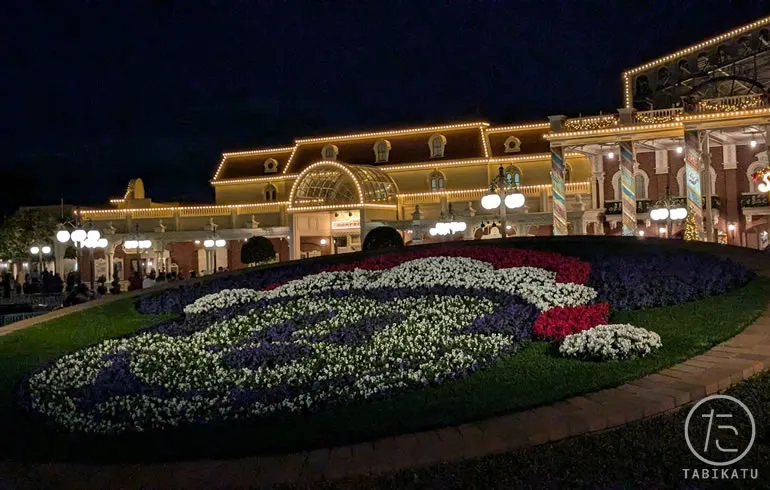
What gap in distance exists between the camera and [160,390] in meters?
9.64

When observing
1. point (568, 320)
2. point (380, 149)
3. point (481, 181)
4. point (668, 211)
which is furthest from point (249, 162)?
point (568, 320)

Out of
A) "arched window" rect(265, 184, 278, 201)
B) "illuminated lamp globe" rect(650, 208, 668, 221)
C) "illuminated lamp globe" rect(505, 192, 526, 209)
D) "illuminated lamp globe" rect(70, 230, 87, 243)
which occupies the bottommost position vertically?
"illuminated lamp globe" rect(70, 230, 87, 243)

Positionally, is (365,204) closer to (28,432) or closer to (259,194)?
(259,194)

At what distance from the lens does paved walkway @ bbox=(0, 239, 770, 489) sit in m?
6.39

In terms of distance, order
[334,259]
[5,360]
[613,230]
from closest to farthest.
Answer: [5,360], [334,259], [613,230]

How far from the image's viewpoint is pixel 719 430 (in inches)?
258

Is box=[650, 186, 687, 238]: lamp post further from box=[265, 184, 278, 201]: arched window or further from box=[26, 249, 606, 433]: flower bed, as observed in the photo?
box=[265, 184, 278, 201]: arched window

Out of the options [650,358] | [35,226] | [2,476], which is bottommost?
[2,476]

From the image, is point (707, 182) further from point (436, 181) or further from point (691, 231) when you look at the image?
point (436, 181)

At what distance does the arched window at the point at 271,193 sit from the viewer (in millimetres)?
45875

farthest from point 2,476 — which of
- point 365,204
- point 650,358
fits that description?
point 365,204

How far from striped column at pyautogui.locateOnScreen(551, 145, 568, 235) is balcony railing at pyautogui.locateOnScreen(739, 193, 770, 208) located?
415 inches

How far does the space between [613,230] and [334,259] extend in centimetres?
2227

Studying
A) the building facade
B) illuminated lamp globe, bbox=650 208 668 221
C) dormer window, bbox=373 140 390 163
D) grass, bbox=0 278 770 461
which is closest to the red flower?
grass, bbox=0 278 770 461
